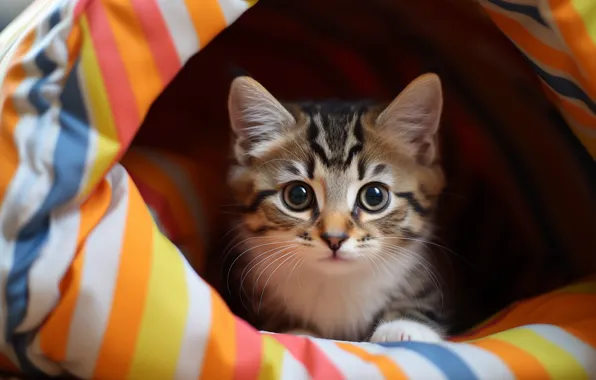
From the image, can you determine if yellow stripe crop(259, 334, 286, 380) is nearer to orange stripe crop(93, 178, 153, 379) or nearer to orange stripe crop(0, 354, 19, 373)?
orange stripe crop(93, 178, 153, 379)

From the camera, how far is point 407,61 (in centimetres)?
149

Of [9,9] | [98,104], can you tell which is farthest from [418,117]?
[9,9]

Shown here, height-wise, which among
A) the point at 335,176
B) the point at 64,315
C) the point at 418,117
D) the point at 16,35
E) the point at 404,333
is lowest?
the point at 404,333

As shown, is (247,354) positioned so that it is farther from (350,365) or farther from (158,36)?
(158,36)

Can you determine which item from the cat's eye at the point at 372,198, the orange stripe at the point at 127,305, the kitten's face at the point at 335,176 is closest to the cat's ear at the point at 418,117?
the kitten's face at the point at 335,176

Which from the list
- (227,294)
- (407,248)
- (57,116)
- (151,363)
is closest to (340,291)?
(407,248)

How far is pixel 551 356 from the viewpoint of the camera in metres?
0.86

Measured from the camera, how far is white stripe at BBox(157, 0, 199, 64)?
85 centimetres

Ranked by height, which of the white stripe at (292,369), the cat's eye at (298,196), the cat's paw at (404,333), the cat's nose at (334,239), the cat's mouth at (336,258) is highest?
the cat's eye at (298,196)

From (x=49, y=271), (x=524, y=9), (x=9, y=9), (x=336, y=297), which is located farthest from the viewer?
(x=9, y=9)

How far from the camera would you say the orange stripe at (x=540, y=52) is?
0.89m

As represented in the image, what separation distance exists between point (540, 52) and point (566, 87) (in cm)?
7

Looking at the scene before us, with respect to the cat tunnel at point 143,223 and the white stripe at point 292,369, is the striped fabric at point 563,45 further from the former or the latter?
the white stripe at point 292,369

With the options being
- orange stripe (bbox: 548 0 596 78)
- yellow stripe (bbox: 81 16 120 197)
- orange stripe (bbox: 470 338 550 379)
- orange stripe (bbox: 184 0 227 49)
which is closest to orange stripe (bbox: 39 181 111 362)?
yellow stripe (bbox: 81 16 120 197)
